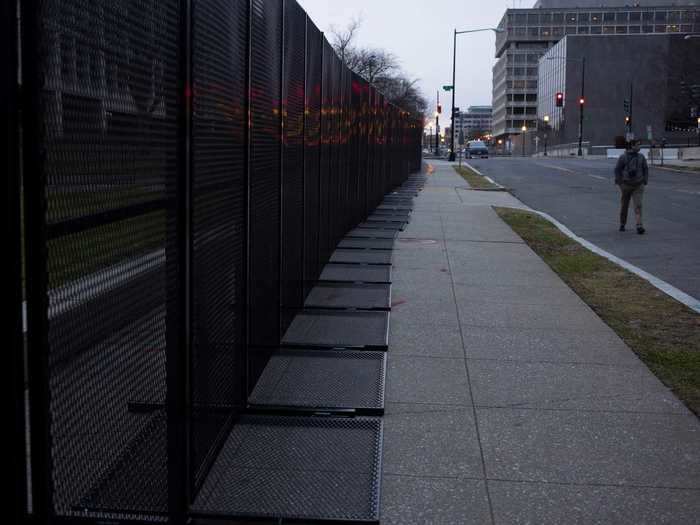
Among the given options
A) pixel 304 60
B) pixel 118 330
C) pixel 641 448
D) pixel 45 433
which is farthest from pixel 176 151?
pixel 304 60

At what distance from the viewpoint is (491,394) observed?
579 cm

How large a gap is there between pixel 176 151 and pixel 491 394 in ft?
9.76

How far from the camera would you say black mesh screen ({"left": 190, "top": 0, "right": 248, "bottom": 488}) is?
3980mm

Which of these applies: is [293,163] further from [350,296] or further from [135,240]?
[135,240]

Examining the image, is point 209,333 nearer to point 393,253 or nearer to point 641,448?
point 641,448

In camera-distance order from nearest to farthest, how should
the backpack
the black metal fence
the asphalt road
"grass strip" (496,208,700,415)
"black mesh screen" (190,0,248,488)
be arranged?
Answer: the black metal fence < "black mesh screen" (190,0,248,488) < "grass strip" (496,208,700,415) < the asphalt road < the backpack

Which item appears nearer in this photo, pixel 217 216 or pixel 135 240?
pixel 135 240

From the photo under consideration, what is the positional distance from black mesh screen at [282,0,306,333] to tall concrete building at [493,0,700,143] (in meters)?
150

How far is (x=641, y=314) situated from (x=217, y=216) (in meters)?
5.42

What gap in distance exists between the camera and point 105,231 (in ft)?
9.87

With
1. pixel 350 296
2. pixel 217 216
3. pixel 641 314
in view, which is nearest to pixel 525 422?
pixel 217 216

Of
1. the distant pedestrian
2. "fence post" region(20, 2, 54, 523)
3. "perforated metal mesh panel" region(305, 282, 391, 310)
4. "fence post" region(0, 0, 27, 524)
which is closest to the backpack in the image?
the distant pedestrian

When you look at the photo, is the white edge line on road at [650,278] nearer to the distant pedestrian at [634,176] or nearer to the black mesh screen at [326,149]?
the distant pedestrian at [634,176]

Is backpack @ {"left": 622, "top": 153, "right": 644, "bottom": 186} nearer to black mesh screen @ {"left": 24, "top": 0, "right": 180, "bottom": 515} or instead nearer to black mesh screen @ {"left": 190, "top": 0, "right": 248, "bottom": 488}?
black mesh screen @ {"left": 190, "top": 0, "right": 248, "bottom": 488}
